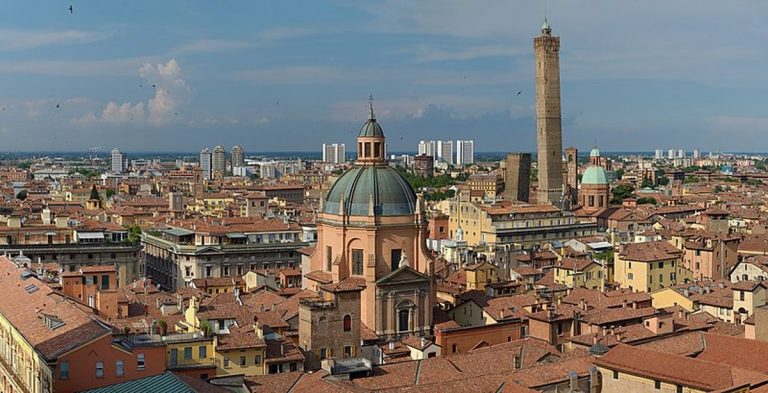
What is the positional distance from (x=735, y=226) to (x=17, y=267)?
70.5 metres

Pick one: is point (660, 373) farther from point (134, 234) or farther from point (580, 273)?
point (134, 234)

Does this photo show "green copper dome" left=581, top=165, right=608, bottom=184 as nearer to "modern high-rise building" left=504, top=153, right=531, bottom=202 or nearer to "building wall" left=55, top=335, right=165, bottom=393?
"modern high-rise building" left=504, top=153, right=531, bottom=202

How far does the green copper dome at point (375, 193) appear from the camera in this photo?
138ft

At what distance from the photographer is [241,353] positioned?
33.0 m

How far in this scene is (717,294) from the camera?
1945 inches

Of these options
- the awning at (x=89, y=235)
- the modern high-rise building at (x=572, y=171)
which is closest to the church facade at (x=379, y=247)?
the awning at (x=89, y=235)

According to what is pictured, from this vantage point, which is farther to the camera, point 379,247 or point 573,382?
point 379,247

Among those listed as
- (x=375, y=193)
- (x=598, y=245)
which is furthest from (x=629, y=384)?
(x=598, y=245)

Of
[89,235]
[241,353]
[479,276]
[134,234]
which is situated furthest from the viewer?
[134,234]

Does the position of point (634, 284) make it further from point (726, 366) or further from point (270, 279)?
point (726, 366)

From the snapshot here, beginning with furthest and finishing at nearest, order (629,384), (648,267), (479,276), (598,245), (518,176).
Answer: (518,176) < (598,245) < (648,267) < (479,276) < (629,384)

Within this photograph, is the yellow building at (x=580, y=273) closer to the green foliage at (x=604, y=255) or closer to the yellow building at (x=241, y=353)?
the green foliage at (x=604, y=255)

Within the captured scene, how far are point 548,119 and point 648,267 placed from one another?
165ft

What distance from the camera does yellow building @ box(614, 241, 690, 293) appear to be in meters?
59.4
